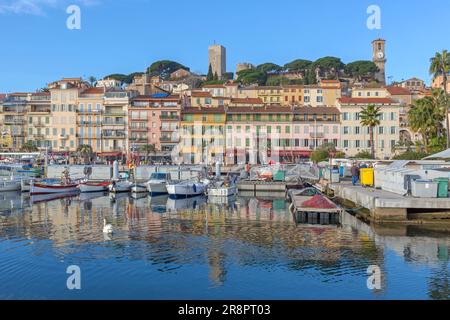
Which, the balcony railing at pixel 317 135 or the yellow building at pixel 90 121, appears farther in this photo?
the yellow building at pixel 90 121

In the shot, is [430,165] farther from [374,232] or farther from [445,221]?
[374,232]

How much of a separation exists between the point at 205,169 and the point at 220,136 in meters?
25.7

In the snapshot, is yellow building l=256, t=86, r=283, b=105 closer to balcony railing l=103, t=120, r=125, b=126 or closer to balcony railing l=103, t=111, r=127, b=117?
balcony railing l=103, t=111, r=127, b=117

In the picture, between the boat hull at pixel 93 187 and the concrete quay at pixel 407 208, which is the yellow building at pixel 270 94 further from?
the concrete quay at pixel 407 208

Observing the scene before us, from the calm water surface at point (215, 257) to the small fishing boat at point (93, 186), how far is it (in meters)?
20.6

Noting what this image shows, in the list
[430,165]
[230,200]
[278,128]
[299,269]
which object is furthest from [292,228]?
[278,128]

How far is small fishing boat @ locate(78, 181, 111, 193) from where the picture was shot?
192 feet

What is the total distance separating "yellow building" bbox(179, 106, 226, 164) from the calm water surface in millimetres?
58941

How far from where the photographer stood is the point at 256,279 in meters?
19.5

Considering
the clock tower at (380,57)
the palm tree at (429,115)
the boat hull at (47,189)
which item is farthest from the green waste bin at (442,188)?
the clock tower at (380,57)

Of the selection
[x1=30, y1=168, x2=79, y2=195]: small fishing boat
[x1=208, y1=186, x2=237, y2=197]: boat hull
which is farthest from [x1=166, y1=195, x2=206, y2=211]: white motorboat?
[x1=30, y1=168, x2=79, y2=195]: small fishing boat

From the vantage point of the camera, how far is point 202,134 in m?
97.5

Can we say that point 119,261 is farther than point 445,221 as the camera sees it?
No

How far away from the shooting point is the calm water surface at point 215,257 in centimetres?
1827
